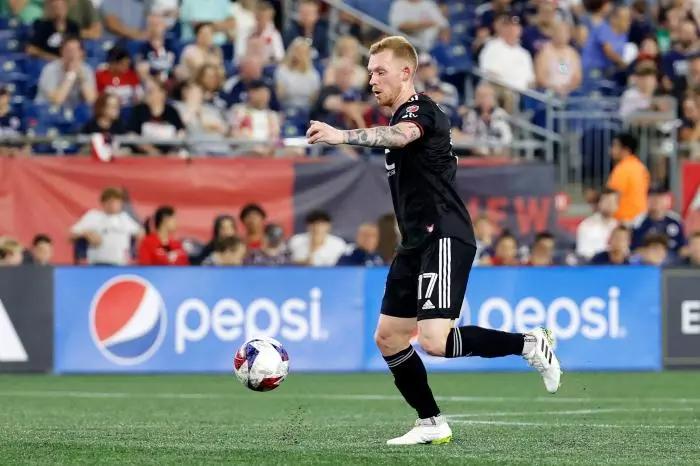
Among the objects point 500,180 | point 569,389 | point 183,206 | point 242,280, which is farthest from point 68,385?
point 500,180

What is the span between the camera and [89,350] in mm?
16094

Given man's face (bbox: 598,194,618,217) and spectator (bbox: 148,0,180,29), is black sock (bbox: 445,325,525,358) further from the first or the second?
spectator (bbox: 148,0,180,29)

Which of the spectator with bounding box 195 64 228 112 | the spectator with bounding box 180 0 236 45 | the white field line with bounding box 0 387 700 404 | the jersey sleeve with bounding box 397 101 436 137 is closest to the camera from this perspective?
the jersey sleeve with bounding box 397 101 436 137

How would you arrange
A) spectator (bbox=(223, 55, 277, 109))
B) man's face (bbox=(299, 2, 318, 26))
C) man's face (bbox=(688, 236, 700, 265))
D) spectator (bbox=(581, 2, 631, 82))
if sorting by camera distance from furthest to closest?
spectator (bbox=(581, 2, 631, 82)) → man's face (bbox=(299, 2, 318, 26)) → spectator (bbox=(223, 55, 277, 109)) → man's face (bbox=(688, 236, 700, 265))

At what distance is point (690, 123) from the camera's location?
20578 mm

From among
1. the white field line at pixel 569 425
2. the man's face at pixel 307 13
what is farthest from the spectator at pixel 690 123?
the white field line at pixel 569 425

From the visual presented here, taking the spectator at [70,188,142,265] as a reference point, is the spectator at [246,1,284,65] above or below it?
above

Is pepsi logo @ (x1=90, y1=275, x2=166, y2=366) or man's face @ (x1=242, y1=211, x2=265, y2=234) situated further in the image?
man's face @ (x1=242, y1=211, x2=265, y2=234)

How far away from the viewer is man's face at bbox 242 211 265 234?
17.6 metres

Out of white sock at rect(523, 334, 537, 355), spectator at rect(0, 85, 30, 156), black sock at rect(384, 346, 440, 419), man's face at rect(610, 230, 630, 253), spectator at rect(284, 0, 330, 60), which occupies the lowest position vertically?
black sock at rect(384, 346, 440, 419)

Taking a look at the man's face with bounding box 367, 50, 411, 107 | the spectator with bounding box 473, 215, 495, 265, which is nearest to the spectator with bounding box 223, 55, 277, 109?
the spectator with bounding box 473, 215, 495, 265

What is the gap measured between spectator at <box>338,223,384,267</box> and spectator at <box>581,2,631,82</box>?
6011 mm

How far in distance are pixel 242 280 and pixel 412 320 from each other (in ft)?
24.1


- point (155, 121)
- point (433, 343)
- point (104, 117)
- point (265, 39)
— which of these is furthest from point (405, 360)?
point (265, 39)
